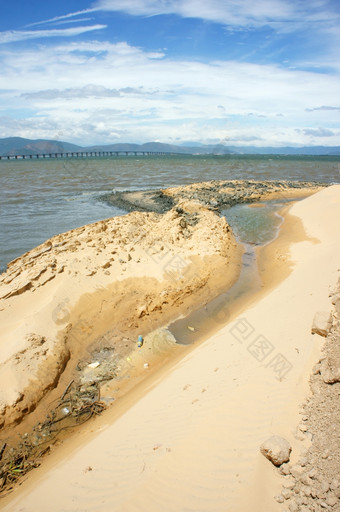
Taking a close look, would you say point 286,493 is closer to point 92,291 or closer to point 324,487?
point 324,487

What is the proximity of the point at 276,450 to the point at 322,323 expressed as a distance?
2486 mm

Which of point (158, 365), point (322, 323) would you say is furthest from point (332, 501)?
point (158, 365)

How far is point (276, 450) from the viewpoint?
321cm

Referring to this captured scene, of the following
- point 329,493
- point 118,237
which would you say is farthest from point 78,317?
point 329,493

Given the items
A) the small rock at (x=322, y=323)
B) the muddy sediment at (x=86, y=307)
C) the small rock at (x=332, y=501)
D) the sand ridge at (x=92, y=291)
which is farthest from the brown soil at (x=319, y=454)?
the sand ridge at (x=92, y=291)

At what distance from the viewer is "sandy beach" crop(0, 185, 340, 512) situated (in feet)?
10.8

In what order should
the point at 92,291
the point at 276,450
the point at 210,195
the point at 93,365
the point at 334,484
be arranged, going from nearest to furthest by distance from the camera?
the point at 334,484 → the point at 276,450 → the point at 93,365 → the point at 92,291 → the point at 210,195

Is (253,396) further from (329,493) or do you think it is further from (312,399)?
(329,493)

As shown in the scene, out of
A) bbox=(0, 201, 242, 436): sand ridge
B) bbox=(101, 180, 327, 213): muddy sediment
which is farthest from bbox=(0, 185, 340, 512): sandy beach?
bbox=(101, 180, 327, 213): muddy sediment

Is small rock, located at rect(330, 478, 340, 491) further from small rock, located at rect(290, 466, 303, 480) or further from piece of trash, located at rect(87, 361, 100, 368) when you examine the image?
piece of trash, located at rect(87, 361, 100, 368)

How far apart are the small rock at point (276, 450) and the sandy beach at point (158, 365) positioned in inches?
2.9

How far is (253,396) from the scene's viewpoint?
416 cm

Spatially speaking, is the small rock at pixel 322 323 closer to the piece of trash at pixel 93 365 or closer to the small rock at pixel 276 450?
the small rock at pixel 276 450

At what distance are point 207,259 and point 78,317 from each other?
4.19 metres
